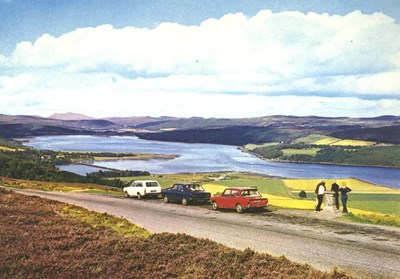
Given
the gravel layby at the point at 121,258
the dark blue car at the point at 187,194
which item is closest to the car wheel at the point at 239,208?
the dark blue car at the point at 187,194

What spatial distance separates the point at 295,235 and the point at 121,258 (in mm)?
10796

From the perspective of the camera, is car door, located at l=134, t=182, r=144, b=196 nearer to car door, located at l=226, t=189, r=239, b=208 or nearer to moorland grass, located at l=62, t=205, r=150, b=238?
car door, located at l=226, t=189, r=239, b=208

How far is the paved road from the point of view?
16.4 metres

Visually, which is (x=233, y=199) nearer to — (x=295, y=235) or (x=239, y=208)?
(x=239, y=208)

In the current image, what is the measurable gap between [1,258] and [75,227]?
5.94 m

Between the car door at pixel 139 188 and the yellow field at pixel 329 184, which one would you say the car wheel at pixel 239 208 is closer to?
the car door at pixel 139 188

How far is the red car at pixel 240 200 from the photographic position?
1240 inches

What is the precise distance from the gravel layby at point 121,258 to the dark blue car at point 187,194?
17.9 metres

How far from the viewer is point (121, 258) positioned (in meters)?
14.5

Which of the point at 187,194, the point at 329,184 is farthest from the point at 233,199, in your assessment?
the point at 329,184

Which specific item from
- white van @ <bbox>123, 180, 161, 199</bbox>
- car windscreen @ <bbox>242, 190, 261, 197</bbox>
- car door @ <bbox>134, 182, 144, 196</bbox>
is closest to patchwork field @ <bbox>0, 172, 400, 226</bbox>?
white van @ <bbox>123, 180, 161, 199</bbox>

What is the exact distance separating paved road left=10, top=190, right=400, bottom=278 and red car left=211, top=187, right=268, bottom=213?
69 cm

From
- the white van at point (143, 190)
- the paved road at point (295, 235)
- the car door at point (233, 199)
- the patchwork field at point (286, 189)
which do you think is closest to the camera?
the paved road at point (295, 235)

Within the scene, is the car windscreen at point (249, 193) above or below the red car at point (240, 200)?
above
